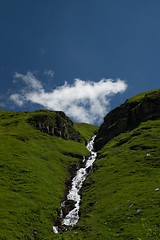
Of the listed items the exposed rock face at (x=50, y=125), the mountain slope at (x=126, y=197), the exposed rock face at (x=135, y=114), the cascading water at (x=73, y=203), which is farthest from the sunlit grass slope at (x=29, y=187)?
the exposed rock face at (x=135, y=114)

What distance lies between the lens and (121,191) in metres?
49.5

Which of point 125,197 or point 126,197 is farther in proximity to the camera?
point 125,197

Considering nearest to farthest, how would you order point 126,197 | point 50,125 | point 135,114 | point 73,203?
point 126,197
point 73,203
point 135,114
point 50,125

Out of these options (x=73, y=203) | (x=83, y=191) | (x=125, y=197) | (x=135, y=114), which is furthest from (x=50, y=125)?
(x=125, y=197)

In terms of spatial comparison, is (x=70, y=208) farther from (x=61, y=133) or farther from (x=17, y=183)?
(x=61, y=133)

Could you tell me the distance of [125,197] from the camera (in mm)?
45188

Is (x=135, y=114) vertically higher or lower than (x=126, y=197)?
higher

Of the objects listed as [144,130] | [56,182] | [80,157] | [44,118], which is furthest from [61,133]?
[56,182]

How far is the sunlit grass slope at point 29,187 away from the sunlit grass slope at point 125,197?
8.33m

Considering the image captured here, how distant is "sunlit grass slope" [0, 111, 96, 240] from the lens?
122 ft

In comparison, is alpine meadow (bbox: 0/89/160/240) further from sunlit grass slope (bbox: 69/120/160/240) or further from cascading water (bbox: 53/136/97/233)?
cascading water (bbox: 53/136/97/233)

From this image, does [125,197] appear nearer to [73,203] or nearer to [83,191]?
[73,203]

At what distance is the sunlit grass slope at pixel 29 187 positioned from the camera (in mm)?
37250

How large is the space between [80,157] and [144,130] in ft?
134
